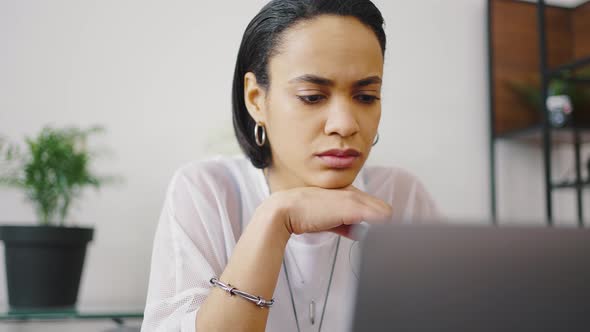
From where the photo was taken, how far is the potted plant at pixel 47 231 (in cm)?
134

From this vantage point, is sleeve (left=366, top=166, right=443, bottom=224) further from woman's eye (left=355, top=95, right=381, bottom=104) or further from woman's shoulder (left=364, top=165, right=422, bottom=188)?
woman's eye (left=355, top=95, right=381, bottom=104)

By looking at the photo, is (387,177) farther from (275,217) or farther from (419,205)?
(275,217)

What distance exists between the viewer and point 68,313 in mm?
1296

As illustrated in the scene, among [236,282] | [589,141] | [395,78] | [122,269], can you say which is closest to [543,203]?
[589,141]

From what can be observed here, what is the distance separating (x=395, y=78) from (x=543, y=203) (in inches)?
39.4

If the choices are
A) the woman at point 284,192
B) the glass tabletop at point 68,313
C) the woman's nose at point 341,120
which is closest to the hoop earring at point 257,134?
the woman at point 284,192

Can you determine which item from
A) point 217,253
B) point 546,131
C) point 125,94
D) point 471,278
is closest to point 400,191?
point 217,253

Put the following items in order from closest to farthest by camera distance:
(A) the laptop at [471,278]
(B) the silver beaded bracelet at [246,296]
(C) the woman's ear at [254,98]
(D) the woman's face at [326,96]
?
(A) the laptop at [471,278] < (B) the silver beaded bracelet at [246,296] < (D) the woman's face at [326,96] < (C) the woman's ear at [254,98]

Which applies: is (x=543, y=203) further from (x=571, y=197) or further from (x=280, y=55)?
(x=280, y=55)

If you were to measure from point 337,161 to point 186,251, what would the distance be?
306 mm

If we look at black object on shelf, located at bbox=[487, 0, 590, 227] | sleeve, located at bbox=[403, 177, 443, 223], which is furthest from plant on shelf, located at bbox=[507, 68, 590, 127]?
sleeve, located at bbox=[403, 177, 443, 223]

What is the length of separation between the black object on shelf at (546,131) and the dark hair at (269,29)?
57.9 inches

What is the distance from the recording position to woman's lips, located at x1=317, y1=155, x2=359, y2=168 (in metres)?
0.86

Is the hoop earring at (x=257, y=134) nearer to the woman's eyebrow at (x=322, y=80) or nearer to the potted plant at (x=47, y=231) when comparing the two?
the woman's eyebrow at (x=322, y=80)
